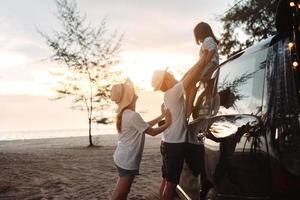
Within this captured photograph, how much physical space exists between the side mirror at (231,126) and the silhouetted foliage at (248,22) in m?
16.1

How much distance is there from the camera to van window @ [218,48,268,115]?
3.09 m

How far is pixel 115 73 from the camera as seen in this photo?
26.8m

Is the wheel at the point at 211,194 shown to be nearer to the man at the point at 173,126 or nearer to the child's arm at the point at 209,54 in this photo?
the man at the point at 173,126

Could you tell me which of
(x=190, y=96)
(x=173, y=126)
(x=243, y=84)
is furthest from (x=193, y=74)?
(x=243, y=84)

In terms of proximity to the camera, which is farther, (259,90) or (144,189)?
(144,189)

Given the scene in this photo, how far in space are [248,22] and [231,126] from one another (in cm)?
1964

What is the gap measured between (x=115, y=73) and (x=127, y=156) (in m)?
22.3

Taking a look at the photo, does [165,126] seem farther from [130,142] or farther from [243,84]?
[243,84]

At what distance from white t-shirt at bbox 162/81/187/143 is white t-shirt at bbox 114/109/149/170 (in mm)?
320

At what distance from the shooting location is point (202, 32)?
5.24 metres

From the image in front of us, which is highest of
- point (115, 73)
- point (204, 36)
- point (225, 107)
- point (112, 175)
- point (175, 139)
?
point (115, 73)

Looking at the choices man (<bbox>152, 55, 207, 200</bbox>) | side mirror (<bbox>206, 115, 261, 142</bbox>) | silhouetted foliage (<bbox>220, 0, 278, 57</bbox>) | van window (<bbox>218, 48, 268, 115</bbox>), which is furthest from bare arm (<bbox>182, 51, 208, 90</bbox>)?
silhouetted foliage (<bbox>220, 0, 278, 57</bbox>)

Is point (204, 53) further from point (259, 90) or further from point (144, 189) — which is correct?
point (144, 189)

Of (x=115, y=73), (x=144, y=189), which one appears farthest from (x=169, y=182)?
(x=115, y=73)
